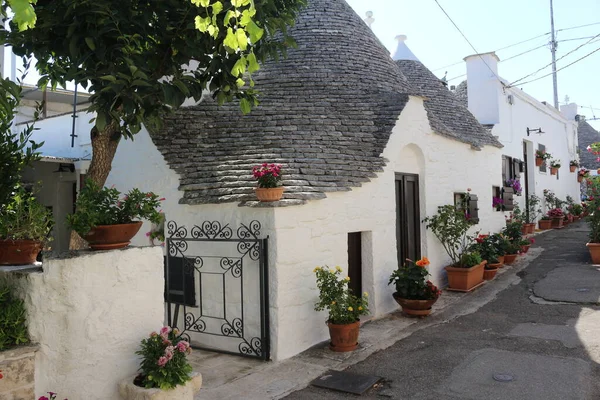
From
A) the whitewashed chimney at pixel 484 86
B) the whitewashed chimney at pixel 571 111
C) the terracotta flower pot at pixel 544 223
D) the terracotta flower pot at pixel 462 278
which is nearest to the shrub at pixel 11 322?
the terracotta flower pot at pixel 462 278

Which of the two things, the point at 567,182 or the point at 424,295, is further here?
the point at 567,182

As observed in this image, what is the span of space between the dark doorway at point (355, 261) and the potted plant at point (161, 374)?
172 inches

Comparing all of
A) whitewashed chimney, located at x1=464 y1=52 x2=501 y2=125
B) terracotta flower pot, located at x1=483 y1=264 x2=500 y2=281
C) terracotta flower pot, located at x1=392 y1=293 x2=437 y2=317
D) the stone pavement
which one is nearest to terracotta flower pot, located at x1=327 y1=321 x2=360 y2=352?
the stone pavement

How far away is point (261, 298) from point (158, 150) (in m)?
3.20

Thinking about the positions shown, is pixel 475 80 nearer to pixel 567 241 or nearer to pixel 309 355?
pixel 567 241

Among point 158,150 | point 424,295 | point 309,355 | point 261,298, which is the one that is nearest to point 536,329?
point 424,295

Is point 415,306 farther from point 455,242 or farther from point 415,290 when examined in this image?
point 455,242

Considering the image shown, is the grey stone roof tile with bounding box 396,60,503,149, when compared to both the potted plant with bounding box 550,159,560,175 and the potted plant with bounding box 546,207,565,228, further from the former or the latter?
the potted plant with bounding box 550,159,560,175

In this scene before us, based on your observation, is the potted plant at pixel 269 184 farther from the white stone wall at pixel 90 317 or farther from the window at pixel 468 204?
the window at pixel 468 204

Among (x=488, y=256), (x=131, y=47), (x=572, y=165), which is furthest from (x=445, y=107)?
(x=572, y=165)

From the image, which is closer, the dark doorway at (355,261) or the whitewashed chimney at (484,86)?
the dark doorway at (355,261)

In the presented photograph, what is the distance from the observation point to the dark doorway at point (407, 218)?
9.28m

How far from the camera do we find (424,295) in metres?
7.95

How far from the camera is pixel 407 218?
948cm
